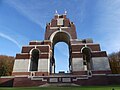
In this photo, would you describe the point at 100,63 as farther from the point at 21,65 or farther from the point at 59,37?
the point at 21,65

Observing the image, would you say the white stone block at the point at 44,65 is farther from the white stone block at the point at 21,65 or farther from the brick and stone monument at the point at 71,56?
the white stone block at the point at 21,65

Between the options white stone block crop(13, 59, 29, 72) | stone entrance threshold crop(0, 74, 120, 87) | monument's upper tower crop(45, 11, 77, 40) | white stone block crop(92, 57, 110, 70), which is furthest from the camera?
monument's upper tower crop(45, 11, 77, 40)

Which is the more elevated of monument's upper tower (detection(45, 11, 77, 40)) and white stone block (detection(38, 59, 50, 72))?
monument's upper tower (detection(45, 11, 77, 40))

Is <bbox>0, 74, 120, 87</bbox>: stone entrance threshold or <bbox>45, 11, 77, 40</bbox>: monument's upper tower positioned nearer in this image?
<bbox>0, 74, 120, 87</bbox>: stone entrance threshold

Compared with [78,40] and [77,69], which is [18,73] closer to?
[77,69]

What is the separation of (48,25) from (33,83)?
13792 millimetres

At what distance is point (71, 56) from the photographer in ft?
87.9

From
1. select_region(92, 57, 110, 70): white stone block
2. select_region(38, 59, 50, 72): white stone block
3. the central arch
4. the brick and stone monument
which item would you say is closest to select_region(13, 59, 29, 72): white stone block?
the brick and stone monument

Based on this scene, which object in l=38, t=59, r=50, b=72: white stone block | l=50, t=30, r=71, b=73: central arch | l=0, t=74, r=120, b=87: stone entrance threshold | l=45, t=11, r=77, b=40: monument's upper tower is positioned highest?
l=45, t=11, r=77, b=40: monument's upper tower

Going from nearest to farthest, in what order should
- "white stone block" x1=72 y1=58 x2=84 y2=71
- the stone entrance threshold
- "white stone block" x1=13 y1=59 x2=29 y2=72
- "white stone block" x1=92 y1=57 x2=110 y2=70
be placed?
the stone entrance threshold
"white stone block" x1=92 y1=57 x2=110 y2=70
"white stone block" x1=72 y1=58 x2=84 y2=71
"white stone block" x1=13 y1=59 x2=29 y2=72

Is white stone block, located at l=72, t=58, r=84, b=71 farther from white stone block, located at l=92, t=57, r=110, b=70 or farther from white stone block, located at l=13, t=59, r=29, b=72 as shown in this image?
white stone block, located at l=13, t=59, r=29, b=72

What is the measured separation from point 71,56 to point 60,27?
23.8 feet

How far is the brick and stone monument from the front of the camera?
82.0 feet

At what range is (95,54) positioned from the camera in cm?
2617
